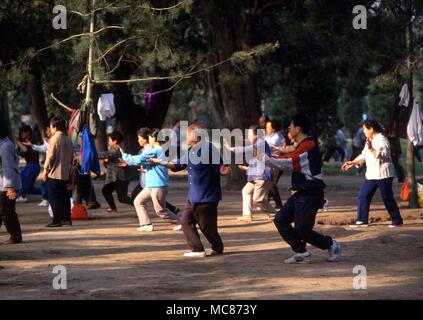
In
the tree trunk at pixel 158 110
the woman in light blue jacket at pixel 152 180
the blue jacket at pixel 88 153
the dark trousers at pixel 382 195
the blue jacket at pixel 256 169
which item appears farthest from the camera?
the tree trunk at pixel 158 110

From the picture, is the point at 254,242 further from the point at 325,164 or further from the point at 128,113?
the point at 325,164

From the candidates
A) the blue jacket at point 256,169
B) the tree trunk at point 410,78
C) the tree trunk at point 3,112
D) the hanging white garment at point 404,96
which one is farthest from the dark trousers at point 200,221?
the hanging white garment at point 404,96

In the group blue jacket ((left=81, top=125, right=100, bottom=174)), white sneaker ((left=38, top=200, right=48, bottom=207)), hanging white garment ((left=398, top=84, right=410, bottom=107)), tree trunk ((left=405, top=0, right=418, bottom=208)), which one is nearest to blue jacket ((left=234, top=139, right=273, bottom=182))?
blue jacket ((left=81, top=125, right=100, bottom=174))

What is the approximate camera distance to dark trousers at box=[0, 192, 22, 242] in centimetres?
1388

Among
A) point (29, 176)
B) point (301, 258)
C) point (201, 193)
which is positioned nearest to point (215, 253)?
point (201, 193)

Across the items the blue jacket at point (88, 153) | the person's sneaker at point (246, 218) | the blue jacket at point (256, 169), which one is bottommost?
the person's sneaker at point (246, 218)

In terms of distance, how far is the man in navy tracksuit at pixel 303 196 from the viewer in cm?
1216

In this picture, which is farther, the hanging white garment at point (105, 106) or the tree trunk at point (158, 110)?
the tree trunk at point (158, 110)

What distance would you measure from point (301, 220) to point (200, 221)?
1.52m

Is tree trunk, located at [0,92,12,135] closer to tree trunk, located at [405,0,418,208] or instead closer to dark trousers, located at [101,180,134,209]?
dark trousers, located at [101,180,134,209]

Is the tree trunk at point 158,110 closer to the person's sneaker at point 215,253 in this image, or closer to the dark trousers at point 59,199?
the dark trousers at point 59,199

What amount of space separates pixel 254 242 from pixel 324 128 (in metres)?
22.3

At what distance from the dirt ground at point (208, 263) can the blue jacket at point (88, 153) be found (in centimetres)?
100

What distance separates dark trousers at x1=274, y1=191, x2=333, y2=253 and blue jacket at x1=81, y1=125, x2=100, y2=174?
663 cm
